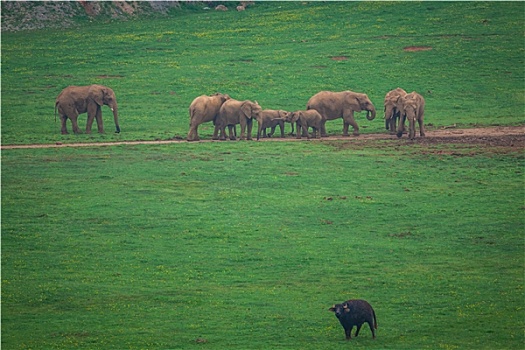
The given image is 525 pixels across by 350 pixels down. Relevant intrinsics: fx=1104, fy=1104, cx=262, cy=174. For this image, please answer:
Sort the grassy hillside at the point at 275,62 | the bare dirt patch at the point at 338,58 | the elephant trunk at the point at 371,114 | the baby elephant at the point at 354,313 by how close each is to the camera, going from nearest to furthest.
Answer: the baby elephant at the point at 354,313 → the elephant trunk at the point at 371,114 → the grassy hillside at the point at 275,62 → the bare dirt patch at the point at 338,58

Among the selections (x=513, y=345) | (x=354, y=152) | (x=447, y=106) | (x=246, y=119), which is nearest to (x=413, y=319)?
(x=513, y=345)

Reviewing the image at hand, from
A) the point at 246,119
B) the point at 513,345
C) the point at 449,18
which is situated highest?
the point at 449,18

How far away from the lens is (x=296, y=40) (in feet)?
176

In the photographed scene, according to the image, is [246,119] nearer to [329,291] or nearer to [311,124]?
[311,124]

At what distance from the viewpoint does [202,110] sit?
3566cm

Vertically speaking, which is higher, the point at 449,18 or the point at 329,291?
the point at 449,18

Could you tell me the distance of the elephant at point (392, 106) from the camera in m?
36.4

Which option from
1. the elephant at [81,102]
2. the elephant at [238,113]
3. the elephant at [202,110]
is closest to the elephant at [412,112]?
the elephant at [238,113]

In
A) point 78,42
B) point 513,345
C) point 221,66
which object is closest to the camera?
point 513,345

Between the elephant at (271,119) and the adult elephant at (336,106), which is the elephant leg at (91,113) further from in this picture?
the adult elephant at (336,106)

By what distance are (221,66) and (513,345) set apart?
32.2 meters

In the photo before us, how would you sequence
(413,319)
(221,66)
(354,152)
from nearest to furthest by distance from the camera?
(413,319)
(354,152)
(221,66)

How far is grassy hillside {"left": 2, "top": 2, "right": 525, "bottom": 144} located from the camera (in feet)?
135

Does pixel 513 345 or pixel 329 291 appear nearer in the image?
pixel 513 345
